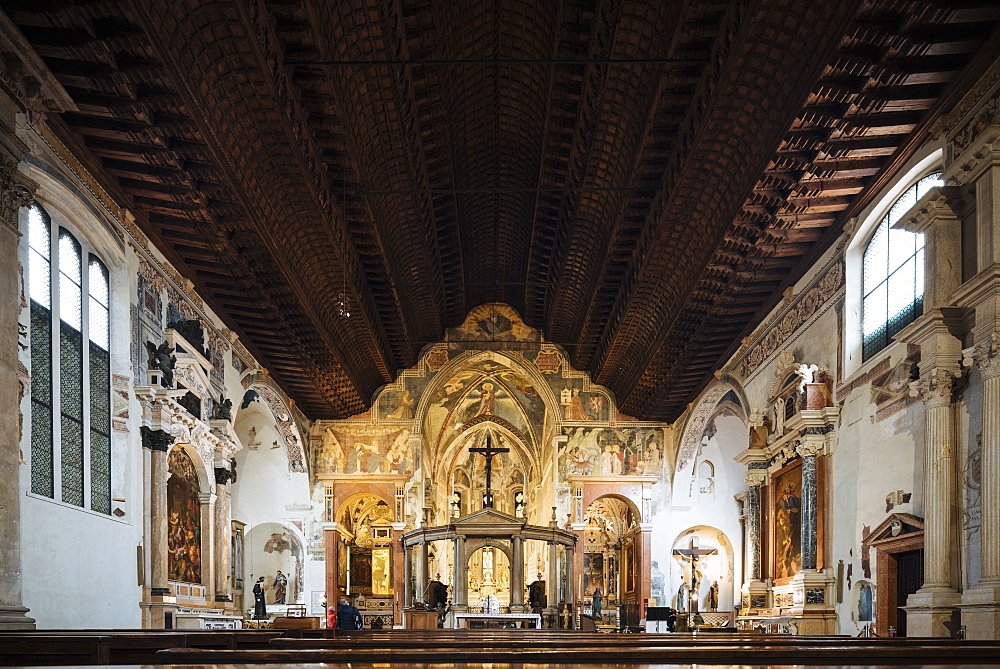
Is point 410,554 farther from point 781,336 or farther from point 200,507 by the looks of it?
point 781,336

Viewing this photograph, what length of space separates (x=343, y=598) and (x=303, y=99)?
18343 millimetres

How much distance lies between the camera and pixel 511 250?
27.4 m

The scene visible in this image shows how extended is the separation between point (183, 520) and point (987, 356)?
12879mm

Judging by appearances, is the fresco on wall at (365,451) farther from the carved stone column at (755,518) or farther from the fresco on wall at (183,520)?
the carved stone column at (755,518)

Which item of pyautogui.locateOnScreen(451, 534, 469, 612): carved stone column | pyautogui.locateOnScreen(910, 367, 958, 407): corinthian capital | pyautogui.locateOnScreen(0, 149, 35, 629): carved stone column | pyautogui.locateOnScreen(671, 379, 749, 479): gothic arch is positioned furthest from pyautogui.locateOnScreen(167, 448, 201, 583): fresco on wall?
pyautogui.locateOnScreen(910, 367, 958, 407): corinthian capital

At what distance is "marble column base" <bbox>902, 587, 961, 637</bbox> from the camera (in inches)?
448

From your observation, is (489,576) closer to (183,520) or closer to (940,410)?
(183,520)

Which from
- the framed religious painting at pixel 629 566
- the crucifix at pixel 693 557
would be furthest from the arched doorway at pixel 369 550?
the crucifix at pixel 693 557

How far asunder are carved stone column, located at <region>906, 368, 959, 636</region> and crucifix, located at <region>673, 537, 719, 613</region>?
1294 centimetres

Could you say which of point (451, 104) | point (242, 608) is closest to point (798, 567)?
point (451, 104)

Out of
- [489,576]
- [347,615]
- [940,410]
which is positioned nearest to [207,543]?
[347,615]

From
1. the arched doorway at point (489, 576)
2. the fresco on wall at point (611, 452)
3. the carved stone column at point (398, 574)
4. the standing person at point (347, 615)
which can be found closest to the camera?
the standing person at point (347, 615)

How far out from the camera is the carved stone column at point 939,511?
1150 centimetres

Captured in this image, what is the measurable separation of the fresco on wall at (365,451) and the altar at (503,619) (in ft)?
14.8
